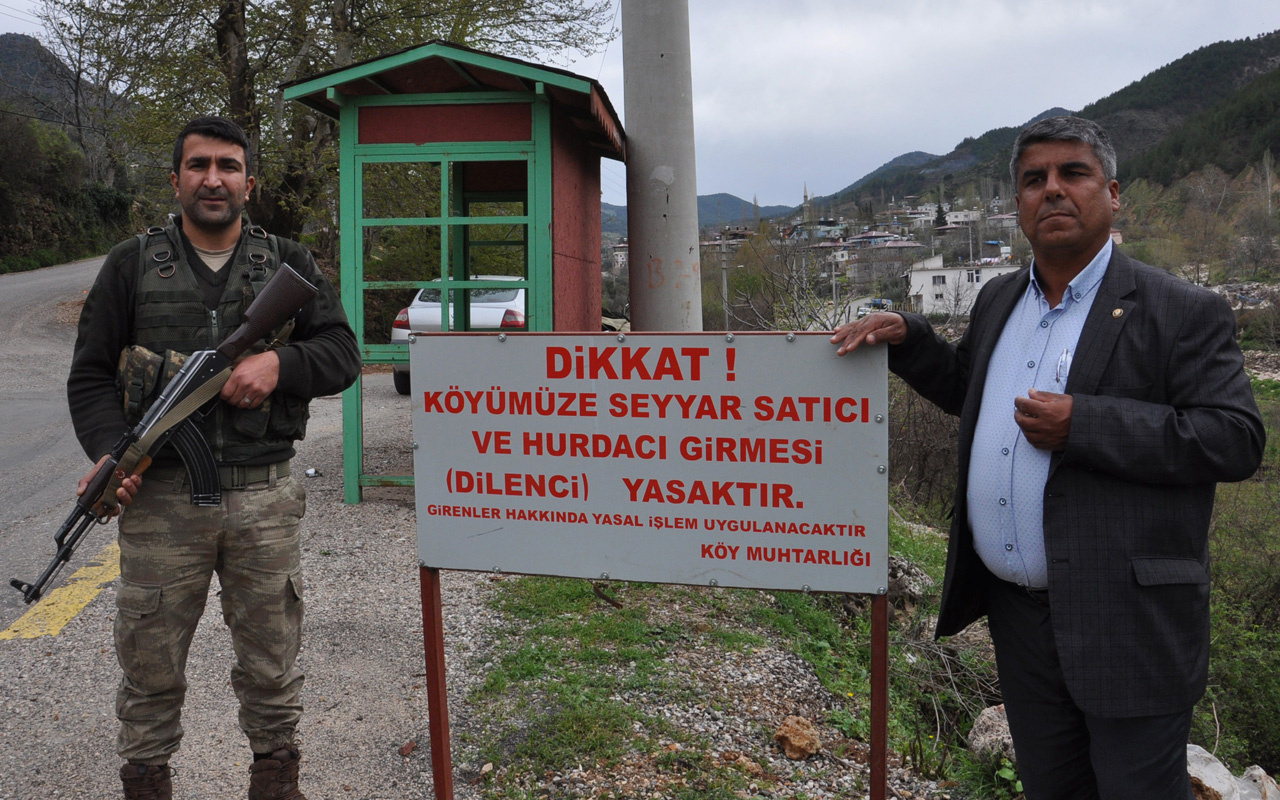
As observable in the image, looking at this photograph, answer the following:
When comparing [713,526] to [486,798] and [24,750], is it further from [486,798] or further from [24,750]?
[24,750]

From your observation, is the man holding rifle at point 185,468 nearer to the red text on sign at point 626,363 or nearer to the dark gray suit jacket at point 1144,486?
the red text on sign at point 626,363

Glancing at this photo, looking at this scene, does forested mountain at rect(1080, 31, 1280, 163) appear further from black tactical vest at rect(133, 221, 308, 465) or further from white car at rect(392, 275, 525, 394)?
black tactical vest at rect(133, 221, 308, 465)

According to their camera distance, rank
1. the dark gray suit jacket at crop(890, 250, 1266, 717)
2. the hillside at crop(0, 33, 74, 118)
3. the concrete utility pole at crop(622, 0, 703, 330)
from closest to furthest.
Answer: the dark gray suit jacket at crop(890, 250, 1266, 717) < the concrete utility pole at crop(622, 0, 703, 330) < the hillside at crop(0, 33, 74, 118)

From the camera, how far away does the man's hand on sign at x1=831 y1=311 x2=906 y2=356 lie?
7.56 ft

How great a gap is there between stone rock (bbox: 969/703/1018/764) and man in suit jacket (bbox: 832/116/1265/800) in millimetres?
1628

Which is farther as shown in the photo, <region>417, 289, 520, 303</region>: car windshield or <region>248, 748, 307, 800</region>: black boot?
<region>417, 289, 520, 303</region>: car windshield

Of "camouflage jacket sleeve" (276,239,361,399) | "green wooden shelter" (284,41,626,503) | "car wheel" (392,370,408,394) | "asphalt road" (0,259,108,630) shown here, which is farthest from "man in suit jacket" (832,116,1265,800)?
"car wheel" (392,370,408,394)

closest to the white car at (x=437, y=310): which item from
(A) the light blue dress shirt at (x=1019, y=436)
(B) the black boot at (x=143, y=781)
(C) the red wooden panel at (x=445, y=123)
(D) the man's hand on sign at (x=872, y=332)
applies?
(C) the red wooden panel at (x=445, y=123)

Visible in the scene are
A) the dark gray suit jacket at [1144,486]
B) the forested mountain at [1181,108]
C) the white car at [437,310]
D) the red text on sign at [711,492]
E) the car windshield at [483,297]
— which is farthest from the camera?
the forested mountain at [1181,108]

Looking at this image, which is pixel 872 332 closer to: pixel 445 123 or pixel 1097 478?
pixel 1097 478

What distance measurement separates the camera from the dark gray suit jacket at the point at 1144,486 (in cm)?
186

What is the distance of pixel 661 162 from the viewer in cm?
486

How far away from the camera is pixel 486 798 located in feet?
9.87

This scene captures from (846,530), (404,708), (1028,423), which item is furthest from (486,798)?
(1028,423)
